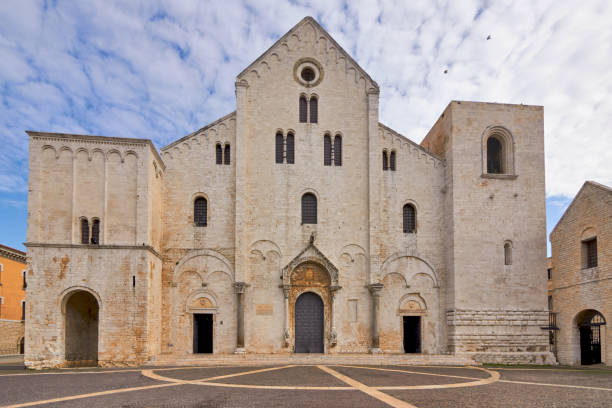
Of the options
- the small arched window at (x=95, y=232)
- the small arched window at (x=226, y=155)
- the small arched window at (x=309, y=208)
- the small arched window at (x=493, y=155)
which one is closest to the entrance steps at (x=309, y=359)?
the small arched window at (x=95, y=232)

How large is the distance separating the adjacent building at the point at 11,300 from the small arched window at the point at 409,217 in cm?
3039

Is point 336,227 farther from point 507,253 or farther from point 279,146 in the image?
point 507,253

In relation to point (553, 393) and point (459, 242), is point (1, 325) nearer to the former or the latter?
point (459, 242)

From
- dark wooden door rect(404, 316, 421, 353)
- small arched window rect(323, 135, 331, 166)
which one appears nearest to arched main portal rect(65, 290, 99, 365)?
small arched window rect(323, 135, 331, 166)

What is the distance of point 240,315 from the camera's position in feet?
77.6

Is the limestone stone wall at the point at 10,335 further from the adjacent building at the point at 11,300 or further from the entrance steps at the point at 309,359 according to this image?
the entrance steps at the point at 309,359

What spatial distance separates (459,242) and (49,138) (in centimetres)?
2044

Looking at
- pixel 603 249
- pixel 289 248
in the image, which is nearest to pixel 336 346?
pixel 289 248

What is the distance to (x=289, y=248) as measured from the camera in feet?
81.6

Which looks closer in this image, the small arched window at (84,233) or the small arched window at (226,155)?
the small arched window at (84,233)

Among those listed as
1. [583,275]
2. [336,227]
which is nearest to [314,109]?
[336,227]

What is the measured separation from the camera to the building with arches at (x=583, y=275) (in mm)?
21766

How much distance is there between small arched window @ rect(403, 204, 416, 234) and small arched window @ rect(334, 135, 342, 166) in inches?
A: 176

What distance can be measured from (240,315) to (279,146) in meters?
9.14
